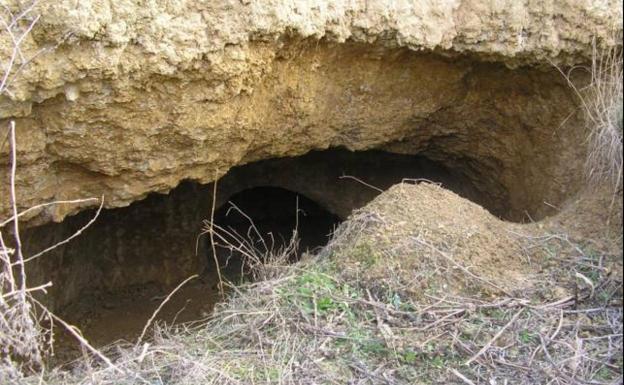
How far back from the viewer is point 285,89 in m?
3.85

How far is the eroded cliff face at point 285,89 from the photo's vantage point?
9.93ft

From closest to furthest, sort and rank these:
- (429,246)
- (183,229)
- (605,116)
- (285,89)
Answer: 1. (429,246)
2. (605,116)
3. (285,89)
4. (183,229)

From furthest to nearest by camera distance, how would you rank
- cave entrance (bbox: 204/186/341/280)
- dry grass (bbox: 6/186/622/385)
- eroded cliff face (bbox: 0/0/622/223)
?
1. cave entrance (bbox: 204/186/341/280)
2. eroded cliff face (bbox: 0/0/622/223)
3. dry grass (bbox: 6/186/622/385)

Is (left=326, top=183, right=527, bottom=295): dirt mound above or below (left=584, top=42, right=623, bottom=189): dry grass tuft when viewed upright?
below

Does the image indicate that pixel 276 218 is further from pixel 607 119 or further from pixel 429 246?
pixel 607 119

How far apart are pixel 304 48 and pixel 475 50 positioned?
3.42ft

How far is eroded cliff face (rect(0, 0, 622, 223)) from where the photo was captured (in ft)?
9.93

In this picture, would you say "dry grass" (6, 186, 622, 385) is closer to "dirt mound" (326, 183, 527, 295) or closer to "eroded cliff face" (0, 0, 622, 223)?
"dirt mound" (326, 183, 527, 295)

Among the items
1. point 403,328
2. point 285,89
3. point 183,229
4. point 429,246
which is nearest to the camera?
point 403,328


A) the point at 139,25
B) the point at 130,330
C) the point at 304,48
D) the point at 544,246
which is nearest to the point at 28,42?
the point at 139,25

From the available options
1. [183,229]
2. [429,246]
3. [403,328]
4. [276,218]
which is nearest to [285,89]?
[429,246]

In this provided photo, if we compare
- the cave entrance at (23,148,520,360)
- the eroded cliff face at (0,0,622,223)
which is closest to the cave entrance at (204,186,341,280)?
the cave entrance at (23,148,520,360)

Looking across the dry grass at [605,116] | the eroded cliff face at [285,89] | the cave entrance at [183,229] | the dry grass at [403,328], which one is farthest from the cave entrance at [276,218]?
the dry grass at [403,328]

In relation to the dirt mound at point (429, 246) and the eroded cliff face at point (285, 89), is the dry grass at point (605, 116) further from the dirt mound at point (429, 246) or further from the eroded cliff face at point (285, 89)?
the dirt mound at point (429, 246)
